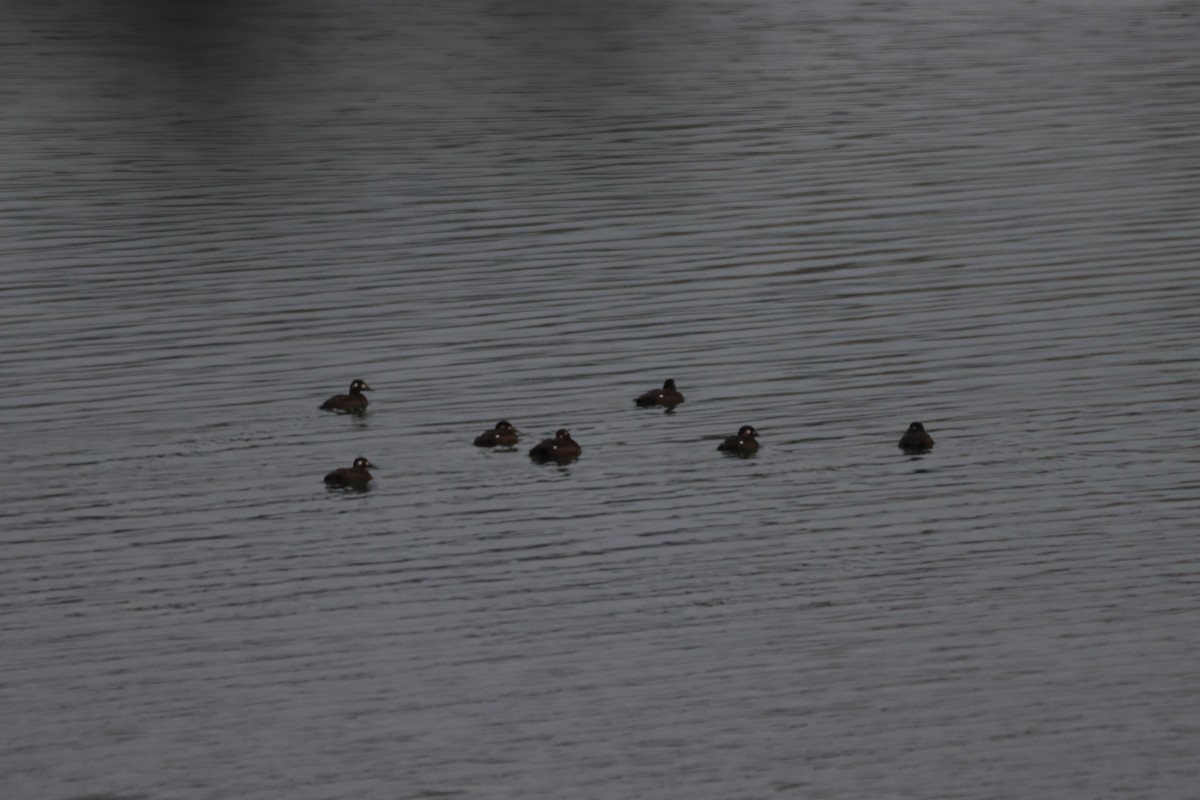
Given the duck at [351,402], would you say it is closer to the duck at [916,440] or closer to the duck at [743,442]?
the duck at [743,442]

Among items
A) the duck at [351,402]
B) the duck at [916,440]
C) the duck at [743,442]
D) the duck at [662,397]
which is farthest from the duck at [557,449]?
the duck at [916,440]

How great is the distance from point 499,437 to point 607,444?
54.7 inches

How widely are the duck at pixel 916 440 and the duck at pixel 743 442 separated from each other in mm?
1801

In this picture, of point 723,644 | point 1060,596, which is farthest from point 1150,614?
point 723,644

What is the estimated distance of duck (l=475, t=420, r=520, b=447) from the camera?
27.5 meters

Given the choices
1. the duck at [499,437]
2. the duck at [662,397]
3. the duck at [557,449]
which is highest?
the duck at [662,397]

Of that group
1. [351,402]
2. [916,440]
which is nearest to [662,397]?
[916,440]

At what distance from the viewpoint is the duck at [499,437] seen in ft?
90.1

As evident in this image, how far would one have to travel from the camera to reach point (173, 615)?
2234cm

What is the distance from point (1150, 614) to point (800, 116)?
103 ft

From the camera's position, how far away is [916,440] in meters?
27.2

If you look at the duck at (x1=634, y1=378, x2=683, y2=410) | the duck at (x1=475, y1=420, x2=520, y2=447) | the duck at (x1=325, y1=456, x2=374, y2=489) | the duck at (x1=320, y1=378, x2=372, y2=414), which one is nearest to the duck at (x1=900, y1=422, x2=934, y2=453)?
the duck at (x1=634, y1=378, x2=683, y2=410)

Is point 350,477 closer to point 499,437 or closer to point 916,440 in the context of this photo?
point 499,437

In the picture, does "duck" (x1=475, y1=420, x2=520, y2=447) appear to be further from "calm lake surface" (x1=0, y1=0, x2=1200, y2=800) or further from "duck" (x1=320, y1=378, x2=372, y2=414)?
"duck" (x1=320, y1=378, x2=372, y2=414)
